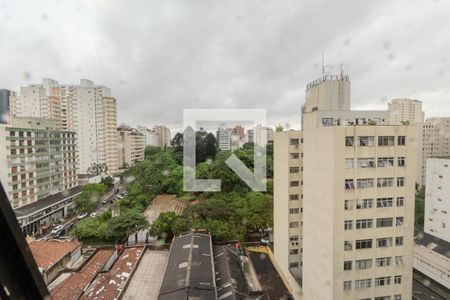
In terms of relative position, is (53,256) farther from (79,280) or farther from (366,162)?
(366,162)

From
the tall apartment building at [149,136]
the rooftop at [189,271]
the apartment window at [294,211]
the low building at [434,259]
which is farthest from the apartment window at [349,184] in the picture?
the tall apartment building at [149,136]

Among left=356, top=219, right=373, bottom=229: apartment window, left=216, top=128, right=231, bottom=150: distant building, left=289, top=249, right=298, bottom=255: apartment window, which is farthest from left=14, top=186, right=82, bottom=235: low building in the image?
left=216, top=128, right=231, bottom=150: distant building

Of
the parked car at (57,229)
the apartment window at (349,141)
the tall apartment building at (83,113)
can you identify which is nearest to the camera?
the apartment window at (349,141)

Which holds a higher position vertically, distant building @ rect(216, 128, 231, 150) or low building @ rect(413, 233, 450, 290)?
distant building @ rect(216, 128, 231, 150)

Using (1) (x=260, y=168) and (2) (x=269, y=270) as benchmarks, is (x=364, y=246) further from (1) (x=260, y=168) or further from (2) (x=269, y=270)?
(1) (x=260, y=168)

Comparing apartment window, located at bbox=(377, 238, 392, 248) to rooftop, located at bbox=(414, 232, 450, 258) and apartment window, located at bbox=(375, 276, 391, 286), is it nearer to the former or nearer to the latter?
apartment window, located at bbox=(375, 276, 391, 286)

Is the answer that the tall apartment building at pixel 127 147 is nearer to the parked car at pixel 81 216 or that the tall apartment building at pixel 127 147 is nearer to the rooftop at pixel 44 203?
the rooftop at pixel 44 203

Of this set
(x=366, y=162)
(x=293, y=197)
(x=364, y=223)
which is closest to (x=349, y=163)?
(x=366, y=162)
